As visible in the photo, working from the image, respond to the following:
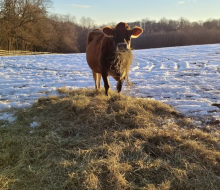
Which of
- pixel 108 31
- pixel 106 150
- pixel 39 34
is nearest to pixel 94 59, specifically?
pixel 108 31

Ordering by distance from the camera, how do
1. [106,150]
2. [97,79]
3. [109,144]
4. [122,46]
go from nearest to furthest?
[106,150] → [109,144] → [122,46] → [97,79]

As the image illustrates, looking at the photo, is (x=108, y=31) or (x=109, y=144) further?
A: (x=108, y=31)

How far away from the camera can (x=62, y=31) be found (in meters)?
49.4

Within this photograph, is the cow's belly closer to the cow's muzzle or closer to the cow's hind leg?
the cow's hind leg

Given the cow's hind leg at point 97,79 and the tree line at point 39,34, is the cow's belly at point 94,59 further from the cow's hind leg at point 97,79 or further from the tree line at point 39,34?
the tree line at point 39,34

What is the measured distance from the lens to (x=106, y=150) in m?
2.96

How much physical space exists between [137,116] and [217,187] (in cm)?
187

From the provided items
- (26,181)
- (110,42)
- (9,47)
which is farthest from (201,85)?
(9,47)

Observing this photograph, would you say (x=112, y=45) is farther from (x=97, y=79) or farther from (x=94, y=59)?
(x=97, y=79)

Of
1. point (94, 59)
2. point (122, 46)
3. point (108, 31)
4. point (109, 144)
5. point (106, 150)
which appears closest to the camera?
point (106, 150)

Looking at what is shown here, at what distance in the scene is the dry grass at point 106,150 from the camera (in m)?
2.44

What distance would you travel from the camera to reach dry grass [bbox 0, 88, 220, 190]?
2436 millimetres

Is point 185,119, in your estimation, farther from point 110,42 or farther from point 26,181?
point 26,181

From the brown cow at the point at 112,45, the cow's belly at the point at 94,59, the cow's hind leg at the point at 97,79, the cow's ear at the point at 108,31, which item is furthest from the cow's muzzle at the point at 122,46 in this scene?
the cow's hind leg at the point at 97,79
